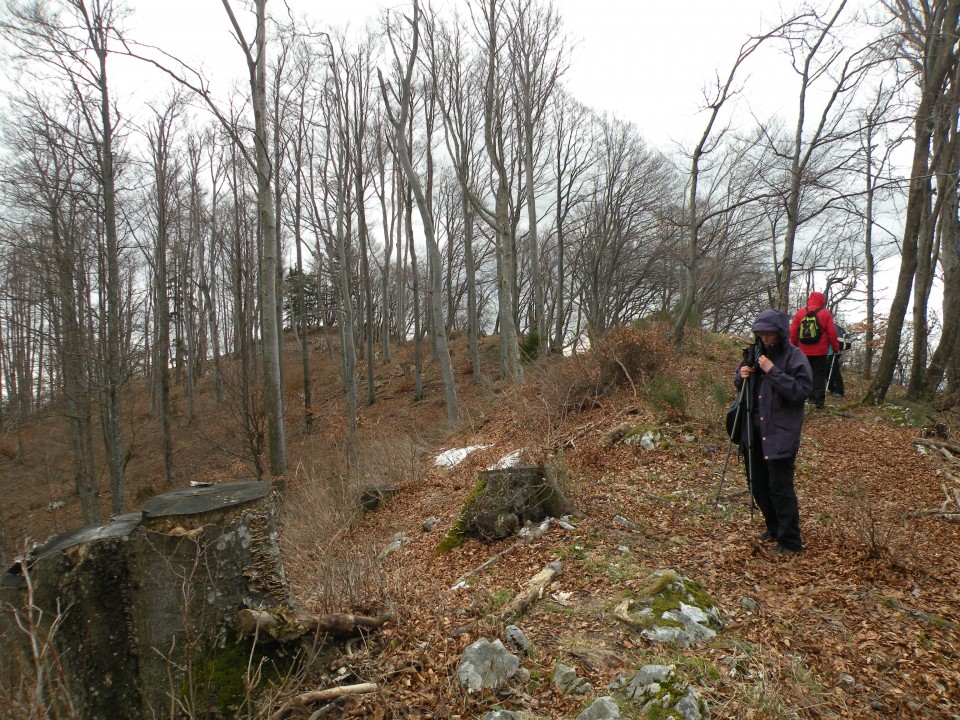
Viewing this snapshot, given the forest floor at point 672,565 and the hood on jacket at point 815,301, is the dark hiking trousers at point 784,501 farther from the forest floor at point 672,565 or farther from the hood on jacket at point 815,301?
the hood on jacket at point 815,301

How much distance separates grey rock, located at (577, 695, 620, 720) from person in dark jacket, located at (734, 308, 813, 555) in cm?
237

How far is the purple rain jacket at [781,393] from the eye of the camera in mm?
4137

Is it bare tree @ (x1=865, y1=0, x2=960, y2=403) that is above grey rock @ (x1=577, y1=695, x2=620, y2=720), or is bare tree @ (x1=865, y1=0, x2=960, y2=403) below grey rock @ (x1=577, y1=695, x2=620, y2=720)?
above

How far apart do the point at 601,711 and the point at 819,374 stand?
7.13 metres

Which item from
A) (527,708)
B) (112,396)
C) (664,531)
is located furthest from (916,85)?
(112,396)

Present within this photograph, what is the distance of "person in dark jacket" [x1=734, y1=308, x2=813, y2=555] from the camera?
4.15 meters

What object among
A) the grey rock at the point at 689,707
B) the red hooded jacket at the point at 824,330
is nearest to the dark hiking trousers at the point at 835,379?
the red hooded jacket at the point at 824,330

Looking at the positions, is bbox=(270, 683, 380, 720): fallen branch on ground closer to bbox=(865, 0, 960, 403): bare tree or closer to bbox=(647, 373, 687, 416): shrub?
bbox=(647, 373, 687, 416): shrub

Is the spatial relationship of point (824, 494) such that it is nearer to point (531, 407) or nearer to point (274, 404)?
point (531, 407)

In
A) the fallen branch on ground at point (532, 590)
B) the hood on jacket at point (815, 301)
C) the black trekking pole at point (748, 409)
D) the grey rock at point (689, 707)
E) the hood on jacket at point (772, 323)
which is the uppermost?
the hood on jacket at point (815, 301)

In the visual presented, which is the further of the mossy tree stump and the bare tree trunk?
the bare tree trunk

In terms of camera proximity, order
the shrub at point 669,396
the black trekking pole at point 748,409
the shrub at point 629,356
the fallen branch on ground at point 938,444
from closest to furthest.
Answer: the black trekking pole at point 748,409
the fallen branch on ground at point 938,444
the shrub at point 669,396
the shrub at point 629,356

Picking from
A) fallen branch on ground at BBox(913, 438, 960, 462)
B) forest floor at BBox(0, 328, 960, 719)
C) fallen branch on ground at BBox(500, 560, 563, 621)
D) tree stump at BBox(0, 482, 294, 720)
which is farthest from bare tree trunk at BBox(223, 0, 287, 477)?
fallen branch on ground at BBox(913, 438, 960, 462)

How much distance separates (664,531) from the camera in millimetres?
4859
